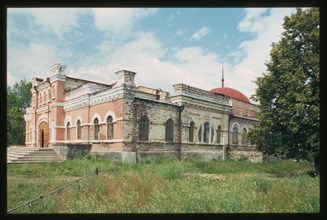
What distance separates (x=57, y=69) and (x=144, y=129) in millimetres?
2915

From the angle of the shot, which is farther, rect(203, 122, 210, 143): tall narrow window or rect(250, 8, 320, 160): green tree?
rect(203, 122, 210, 143): tall narrow window

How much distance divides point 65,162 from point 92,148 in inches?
46.0

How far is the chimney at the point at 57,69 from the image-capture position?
5495mm

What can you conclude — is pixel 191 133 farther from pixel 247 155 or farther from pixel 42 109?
pixel 42 109

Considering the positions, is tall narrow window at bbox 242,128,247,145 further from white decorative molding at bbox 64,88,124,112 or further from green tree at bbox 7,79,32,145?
green tree at bbox 7,79,32,145

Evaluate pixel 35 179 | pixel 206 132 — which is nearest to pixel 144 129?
pixel 206 132

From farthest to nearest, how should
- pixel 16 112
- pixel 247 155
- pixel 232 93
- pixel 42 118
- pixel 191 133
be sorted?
pixel 191 133, pixel 247 155, pixel 232 93, pixel 42 118, pixel 16 112

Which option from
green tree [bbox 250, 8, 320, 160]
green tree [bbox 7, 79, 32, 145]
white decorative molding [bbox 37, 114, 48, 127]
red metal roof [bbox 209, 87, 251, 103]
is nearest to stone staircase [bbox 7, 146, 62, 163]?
green tree [bbox 7, 79, 32, 145]

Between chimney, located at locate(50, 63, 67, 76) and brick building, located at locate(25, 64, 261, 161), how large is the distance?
47 cm

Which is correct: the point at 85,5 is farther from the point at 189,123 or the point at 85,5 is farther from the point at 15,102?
the point at 189,123

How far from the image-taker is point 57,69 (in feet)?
18.7

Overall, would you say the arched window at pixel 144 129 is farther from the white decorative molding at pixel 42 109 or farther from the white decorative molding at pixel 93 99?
the white decorative molding at pixel 42 109

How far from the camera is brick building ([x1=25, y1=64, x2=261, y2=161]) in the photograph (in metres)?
6.94

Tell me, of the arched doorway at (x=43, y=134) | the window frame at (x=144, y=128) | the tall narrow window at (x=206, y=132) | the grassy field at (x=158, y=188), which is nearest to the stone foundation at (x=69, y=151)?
the grassy field at (x=158, y=188)
